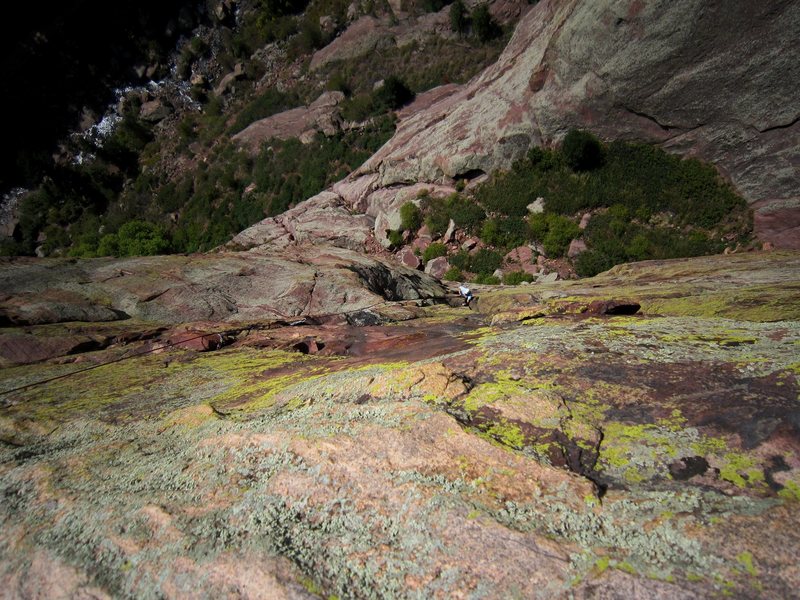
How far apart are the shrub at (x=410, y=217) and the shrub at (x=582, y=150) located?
10863mm

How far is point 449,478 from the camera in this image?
374cm

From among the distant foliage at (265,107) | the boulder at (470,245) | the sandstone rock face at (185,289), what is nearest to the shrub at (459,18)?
the distant foliage at (265,107)

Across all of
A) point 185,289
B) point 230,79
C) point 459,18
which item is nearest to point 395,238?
point 185,289

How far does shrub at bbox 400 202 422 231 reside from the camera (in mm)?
29750

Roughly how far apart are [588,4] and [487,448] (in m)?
29.6

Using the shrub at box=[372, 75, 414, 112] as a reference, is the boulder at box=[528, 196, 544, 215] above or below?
below

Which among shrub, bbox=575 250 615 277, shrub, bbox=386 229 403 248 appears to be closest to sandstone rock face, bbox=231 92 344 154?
shrub, bbox=386 229 403 248

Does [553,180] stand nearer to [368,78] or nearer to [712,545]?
[712,545]

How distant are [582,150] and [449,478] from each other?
26492 mm

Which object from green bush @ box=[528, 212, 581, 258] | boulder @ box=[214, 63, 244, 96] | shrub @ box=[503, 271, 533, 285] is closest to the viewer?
shrub @ box=[503, 271, 533, 285]

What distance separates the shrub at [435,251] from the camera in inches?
1121

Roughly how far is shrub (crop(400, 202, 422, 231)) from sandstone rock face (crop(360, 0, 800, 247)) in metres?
3.92

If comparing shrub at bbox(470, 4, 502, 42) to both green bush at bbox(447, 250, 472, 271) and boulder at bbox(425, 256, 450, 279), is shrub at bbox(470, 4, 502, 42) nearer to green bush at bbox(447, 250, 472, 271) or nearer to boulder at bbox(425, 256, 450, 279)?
green bush at bbox(447, 250, 472, 271)

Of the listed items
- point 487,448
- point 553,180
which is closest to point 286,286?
point 487,448
